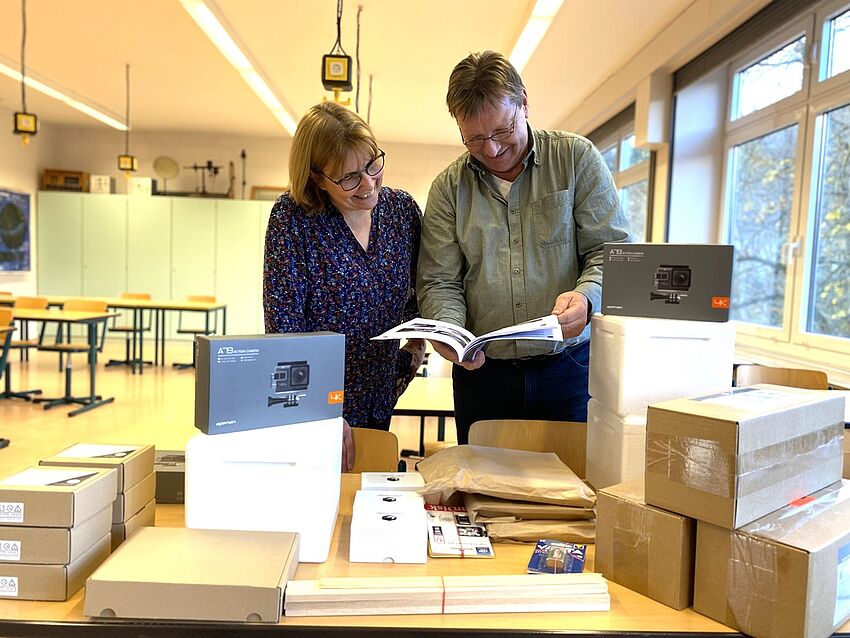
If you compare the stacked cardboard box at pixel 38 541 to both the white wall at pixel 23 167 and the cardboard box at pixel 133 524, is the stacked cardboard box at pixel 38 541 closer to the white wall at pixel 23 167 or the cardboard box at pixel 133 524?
the cardboard box at pixel 133 524

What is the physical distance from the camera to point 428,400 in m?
3.23

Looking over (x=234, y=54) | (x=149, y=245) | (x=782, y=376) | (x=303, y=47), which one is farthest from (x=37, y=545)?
(x=149, y=245)

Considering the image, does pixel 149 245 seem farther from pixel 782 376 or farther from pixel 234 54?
pixel 782 376

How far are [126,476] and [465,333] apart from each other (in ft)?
2.23

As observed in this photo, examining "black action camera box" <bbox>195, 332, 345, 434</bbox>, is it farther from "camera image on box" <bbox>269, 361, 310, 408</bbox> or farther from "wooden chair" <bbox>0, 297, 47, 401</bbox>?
"wooden chair" <bbox>0, 297, 47, 401</bbox>

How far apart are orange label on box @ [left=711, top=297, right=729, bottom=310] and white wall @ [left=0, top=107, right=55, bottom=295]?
967cm

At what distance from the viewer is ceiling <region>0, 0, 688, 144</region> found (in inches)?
192

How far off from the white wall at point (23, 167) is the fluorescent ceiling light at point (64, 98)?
1067mm

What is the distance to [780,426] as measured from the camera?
101cm

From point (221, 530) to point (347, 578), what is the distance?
0.23 metres

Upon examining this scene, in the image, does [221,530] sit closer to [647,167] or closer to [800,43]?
[800,43]

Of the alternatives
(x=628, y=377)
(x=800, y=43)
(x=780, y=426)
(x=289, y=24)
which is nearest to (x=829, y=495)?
(x=780, y=426)

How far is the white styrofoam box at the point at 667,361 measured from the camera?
1312 mm

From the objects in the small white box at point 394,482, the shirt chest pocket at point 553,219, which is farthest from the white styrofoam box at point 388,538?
the shirt chest pocket at point 553,219
